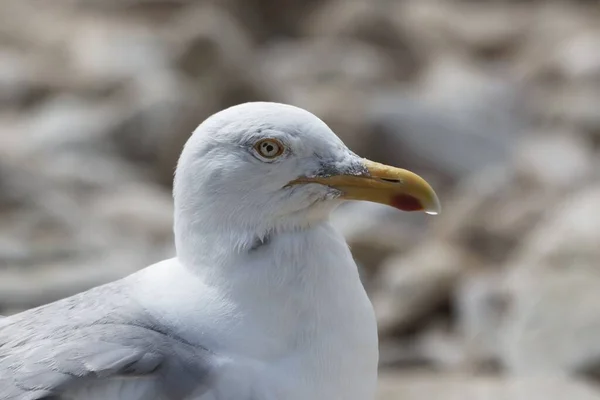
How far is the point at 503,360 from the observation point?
5.53m

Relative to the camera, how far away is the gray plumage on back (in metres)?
2.53

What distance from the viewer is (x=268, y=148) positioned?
2660mm

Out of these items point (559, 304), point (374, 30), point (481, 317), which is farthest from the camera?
point (374, 30)

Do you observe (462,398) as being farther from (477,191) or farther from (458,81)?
(458,81)

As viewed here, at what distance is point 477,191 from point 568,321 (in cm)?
293

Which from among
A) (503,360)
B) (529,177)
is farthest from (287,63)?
(503,360)

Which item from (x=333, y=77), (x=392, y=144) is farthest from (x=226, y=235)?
(x=333, y=77)

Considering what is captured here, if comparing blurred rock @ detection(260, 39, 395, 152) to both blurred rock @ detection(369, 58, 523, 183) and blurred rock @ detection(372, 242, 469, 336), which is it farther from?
blurred rock @ detection(372, 242, 469, 336)

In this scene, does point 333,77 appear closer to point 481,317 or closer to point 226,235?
point 481,317

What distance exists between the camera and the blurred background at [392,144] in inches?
212

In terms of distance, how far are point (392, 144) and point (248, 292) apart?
727 cm

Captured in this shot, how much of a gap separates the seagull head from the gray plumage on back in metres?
0.28

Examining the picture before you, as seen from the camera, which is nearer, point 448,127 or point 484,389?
point 484,389

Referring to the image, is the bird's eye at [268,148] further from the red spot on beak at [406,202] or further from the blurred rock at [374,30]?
the blurred rock at [374,30]
